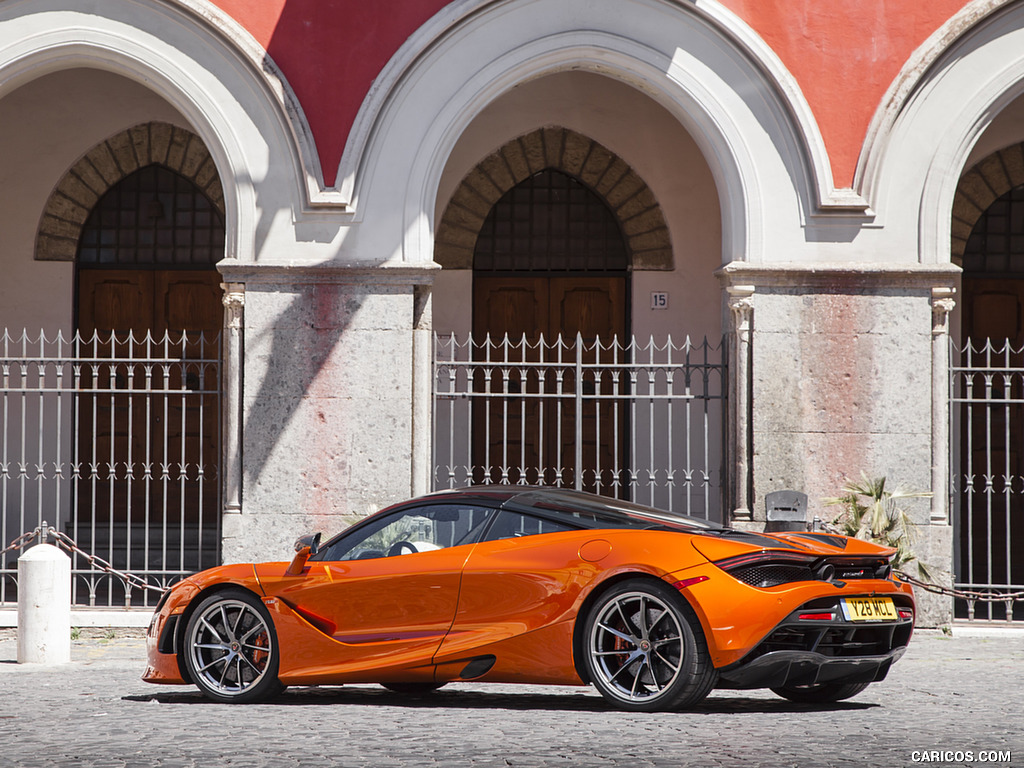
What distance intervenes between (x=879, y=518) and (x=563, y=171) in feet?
17.4

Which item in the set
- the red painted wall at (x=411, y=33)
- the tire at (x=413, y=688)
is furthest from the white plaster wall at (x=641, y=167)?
the tire at (x=413, y=688)

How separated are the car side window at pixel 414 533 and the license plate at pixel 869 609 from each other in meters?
1.86

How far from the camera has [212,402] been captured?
44.7 feet

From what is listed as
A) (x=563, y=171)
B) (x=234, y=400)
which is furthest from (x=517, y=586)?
(x=563, y=171)

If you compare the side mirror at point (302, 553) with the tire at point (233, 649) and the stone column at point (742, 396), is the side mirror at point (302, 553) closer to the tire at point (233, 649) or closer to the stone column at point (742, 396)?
the tire at point (233, 649)

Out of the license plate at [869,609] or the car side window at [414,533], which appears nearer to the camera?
the license plate at [869,609]

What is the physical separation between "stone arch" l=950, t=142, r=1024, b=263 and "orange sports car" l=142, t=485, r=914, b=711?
26.0ft

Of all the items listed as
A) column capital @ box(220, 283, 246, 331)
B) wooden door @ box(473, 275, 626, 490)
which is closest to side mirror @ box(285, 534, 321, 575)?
column capital @ box(220, 283, 246, 331)

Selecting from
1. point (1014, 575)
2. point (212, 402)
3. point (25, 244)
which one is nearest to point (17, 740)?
point (212, 402)

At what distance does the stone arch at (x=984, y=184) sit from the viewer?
43.8 feet

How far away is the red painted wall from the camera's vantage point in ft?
35.9

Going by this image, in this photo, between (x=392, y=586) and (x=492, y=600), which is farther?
(x=392, y=586)

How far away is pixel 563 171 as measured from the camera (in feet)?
44.7

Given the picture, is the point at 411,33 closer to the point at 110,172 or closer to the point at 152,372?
the point at 110,172
